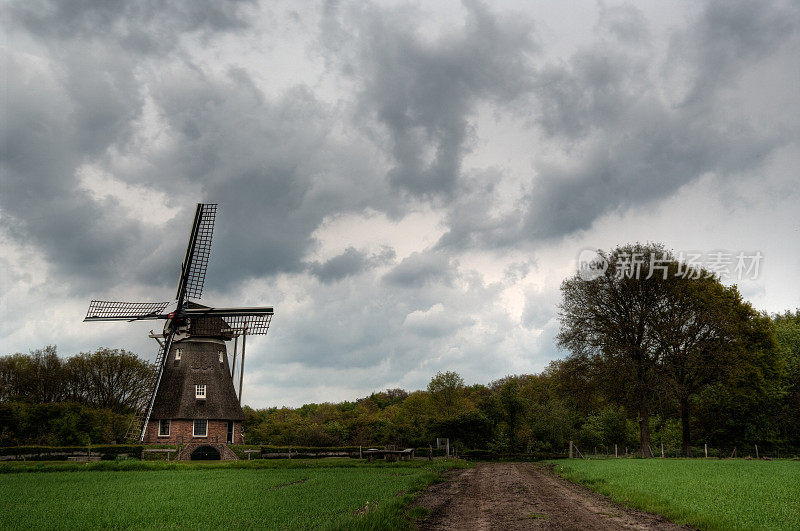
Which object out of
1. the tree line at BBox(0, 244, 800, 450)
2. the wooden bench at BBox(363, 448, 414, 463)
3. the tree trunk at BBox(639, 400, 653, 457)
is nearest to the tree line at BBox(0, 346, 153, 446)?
the tree line at BBox(0, 244, 800, 450)

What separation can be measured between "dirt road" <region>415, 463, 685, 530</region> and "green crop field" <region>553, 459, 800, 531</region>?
25.2 inches

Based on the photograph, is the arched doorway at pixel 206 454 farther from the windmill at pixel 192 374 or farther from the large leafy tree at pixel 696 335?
the large leafy tree at pixel 696 335

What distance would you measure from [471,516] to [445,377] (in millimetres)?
64115

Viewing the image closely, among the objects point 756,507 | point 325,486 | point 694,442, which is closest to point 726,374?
point 694,442

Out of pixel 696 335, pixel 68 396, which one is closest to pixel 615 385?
pixel 696 335

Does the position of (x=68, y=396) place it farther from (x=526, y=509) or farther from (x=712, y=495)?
(x=712, y=495)

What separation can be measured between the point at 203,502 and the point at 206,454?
29263 millimetres

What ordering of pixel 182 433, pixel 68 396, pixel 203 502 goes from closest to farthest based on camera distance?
pixel 203 502 < pixel 182 433 < pixel 68 396

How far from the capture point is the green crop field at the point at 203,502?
44.5ft

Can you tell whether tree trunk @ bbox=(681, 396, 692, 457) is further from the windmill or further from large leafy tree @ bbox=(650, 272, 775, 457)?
the windmill

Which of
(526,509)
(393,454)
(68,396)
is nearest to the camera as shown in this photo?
(526,509)

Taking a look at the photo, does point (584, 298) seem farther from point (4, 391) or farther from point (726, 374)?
point (4, 391)

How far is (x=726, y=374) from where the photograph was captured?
1658 inches

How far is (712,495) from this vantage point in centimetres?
1648
